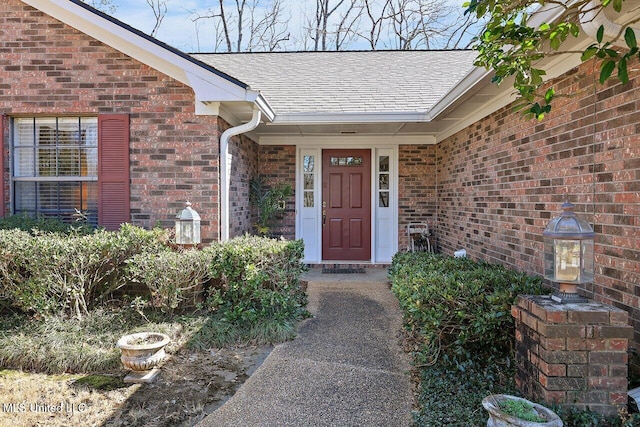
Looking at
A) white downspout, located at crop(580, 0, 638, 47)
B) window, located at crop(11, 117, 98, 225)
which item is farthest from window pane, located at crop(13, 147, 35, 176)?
white downspout, located at crop(580, 0, 638, 47)

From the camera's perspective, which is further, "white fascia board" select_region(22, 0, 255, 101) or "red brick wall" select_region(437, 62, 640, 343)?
"white fascia board" select_region(22, 0, 255, 101)

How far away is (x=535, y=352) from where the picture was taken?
Result: 101 inches

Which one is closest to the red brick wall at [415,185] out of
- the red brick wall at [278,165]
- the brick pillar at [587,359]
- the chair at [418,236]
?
the chair at [418,236]

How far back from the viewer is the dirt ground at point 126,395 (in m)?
2.88

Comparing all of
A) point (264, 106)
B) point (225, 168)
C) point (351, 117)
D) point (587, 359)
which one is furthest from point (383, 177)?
point (587, 359)

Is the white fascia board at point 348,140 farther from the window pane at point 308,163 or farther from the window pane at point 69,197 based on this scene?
the window pane at point 69,197

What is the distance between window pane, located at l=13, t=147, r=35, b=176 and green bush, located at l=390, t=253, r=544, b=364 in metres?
4.91

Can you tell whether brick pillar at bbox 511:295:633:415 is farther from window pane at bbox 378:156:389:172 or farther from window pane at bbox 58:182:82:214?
Result: window pane at bbox 378:156:389:172

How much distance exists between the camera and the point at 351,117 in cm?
607

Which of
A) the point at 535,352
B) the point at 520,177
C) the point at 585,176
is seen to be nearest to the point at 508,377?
the point at 535,352

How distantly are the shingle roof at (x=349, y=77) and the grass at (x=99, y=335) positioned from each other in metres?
3.27

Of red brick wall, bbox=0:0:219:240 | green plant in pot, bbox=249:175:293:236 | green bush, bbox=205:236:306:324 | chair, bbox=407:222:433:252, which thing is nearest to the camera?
green bush, bbox=205:236:306:324

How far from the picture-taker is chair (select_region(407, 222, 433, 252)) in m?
7.61

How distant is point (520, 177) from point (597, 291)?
161 cm
